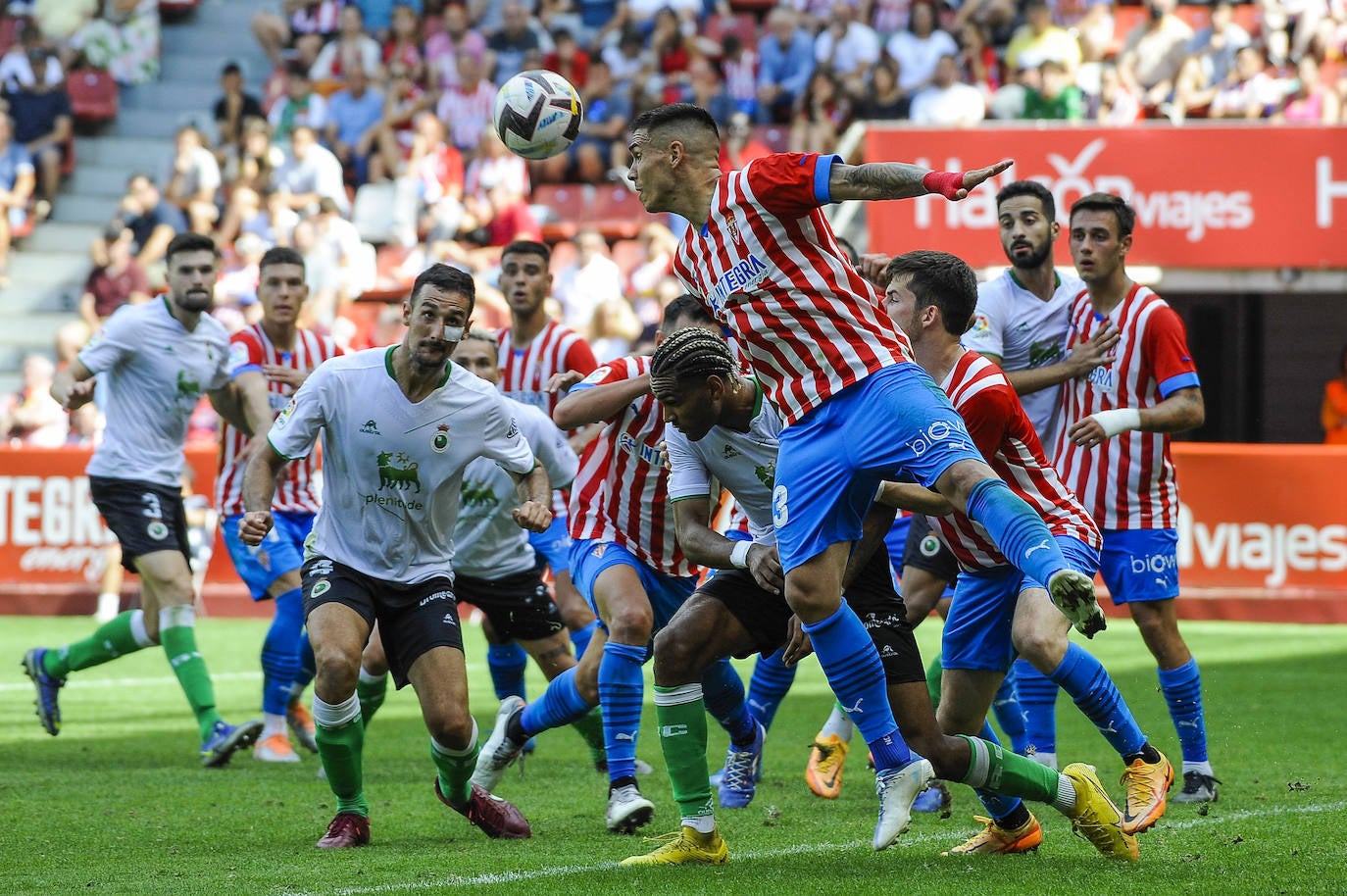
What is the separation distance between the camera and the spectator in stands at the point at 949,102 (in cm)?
1761

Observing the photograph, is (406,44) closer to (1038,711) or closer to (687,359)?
(1038,711)

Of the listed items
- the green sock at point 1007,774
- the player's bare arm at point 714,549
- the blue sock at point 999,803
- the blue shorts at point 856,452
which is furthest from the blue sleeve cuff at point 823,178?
the blue sock at point 999,803

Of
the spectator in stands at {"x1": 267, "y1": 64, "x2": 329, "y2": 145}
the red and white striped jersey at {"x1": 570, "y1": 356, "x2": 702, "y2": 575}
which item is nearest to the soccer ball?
the red and white striped jersey at {"x1": 570, "y1": 356, "x2": 702, "y2": 575}

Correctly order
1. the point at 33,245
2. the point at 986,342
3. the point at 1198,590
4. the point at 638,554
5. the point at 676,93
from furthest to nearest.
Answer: the point at 33,245, the point at 676,93, the point at 1198,590, the point at 986,342, the point at 638,554

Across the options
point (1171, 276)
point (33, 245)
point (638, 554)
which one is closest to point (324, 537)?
point (638, 554)

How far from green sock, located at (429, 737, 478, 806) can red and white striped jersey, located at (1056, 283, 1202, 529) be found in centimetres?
295

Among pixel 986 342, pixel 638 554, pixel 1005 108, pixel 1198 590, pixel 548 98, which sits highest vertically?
pixel 1005 108

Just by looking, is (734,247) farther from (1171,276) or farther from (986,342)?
(1171,276)

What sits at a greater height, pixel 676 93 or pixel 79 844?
pixel 676 93

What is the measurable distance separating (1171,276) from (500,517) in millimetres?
9463

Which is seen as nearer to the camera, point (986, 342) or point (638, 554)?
point (638, 554)

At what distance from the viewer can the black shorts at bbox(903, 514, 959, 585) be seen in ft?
23.6

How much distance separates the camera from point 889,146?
15.4 meters

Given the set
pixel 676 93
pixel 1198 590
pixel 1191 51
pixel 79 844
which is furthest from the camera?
pixel 676 93
